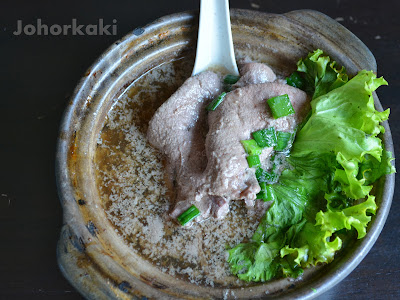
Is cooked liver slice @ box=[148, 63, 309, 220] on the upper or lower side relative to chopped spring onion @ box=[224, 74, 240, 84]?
lower

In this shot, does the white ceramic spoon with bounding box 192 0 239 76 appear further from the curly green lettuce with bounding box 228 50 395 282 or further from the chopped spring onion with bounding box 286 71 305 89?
the curly green lettuce with bounding box 228 50 395 282

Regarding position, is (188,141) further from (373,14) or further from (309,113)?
(373,14)

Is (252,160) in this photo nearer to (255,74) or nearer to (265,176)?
(265,176)

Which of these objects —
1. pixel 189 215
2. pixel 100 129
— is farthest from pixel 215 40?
pixel 189 215

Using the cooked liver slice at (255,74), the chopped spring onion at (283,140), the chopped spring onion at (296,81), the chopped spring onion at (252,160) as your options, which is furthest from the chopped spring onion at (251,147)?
the chopped spring onion at (296,81)

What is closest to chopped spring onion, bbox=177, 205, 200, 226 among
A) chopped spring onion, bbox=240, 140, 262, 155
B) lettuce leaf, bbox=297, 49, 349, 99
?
chopped spring onion, bbox=240, 140, 262, 155

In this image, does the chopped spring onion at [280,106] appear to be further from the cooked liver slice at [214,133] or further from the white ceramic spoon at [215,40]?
the white ceramic spoon at [215,40]
